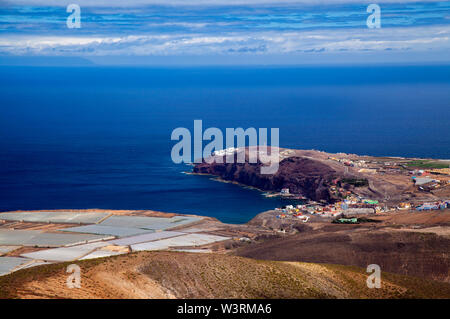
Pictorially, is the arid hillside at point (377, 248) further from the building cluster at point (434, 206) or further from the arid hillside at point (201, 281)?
the building cluster at point (434, 206)

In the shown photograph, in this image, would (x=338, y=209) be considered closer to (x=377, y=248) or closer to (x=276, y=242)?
(x=276, y=242)

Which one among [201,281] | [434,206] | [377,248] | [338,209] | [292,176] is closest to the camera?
[201,281]

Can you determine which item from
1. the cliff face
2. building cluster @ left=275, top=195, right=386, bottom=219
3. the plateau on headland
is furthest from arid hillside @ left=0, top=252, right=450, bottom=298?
the cliff face

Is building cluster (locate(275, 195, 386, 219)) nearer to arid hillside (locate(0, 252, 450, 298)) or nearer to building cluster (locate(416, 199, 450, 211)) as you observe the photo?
building cluster (locate(416, 199, 450, 211))

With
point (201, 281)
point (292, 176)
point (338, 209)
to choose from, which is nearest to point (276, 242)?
point (201, 281)

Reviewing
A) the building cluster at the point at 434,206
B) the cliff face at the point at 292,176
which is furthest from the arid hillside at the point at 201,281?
the cliff face at the point at 292,176

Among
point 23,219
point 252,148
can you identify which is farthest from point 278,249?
point 252,148
